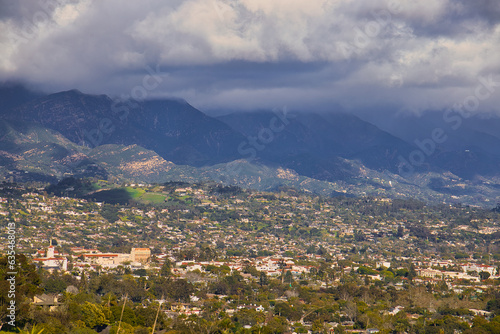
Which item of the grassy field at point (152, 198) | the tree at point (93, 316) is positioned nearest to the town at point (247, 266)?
the tree at point (93, 316)

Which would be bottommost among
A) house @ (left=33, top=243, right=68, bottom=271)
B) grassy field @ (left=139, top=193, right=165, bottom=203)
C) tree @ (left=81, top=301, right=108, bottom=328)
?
tree @ (left=81, top=301, right=108, bottom=328)

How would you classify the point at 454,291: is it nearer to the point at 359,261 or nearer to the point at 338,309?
the point at 338,309

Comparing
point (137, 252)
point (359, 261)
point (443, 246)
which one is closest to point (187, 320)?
point (137, 252)

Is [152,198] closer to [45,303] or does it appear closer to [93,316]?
[45,303]

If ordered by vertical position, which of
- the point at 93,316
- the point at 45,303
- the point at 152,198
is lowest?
the point at 93,316

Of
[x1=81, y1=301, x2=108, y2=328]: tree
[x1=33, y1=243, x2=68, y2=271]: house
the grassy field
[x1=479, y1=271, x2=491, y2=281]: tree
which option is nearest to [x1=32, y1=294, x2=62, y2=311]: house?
[x1=81, y1=301, x2=108, y2=328]: tree

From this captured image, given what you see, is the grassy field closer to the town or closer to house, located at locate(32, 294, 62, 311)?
the town

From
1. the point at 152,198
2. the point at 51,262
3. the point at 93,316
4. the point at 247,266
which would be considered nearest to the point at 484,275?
the point at 247,266

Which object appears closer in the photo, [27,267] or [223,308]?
[27,267]
